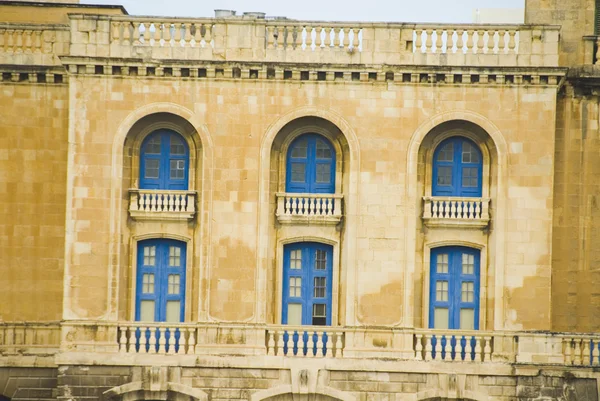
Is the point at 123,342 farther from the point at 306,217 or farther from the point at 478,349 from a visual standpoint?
the point at 478,349

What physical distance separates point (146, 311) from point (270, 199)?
516cm

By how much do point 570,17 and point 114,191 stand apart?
50.9 ft

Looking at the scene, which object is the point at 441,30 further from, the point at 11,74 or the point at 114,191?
the point at 11,74

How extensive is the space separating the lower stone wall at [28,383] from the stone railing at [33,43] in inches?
383

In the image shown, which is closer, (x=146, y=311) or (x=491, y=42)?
(x=491, y=42)

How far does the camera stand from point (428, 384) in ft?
122

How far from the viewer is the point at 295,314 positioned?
127 ft

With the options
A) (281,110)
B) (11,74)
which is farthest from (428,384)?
(11,74)

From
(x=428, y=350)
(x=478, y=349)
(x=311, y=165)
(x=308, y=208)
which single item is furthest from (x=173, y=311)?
(x=478, y=349)

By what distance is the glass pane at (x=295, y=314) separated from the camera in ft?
127

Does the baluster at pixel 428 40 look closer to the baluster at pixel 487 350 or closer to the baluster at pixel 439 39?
the baluster at pixel 439 39

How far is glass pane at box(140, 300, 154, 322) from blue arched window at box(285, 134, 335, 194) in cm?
552

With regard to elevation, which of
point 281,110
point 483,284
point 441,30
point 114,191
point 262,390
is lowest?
point 262,390

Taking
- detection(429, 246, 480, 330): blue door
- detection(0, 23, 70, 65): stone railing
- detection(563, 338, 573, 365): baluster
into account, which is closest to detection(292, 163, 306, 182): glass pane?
detection(429, 246, 480, 330): blue door
